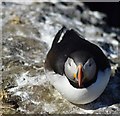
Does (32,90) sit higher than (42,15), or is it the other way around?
(42,15)

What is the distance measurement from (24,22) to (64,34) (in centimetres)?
179

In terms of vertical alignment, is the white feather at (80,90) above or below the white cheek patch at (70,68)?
below

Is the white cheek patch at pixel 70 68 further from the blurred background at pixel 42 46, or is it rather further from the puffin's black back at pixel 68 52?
the blurred background at pixel 42 46

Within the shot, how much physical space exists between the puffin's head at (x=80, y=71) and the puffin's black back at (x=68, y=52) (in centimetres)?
10

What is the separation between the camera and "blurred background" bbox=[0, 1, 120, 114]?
466 cm

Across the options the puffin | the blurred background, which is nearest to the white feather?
the puffin

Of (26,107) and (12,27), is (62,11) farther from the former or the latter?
(26,107)

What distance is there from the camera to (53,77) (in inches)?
177

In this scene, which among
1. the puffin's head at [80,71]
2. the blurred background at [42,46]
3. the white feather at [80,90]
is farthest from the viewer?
the blurred background at [42,46]

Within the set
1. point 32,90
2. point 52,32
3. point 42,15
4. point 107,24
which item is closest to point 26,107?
point 32,90

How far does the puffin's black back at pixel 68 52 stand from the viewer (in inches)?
174

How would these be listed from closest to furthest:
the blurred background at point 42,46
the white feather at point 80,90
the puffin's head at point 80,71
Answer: the puffin's head at point 80,71, the white feather at point 80,90, the blurred background at point 42,46

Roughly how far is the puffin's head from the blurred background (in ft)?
1.56

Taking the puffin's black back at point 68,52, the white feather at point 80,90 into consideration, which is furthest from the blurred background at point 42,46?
the puffin's black back at point 68,52
